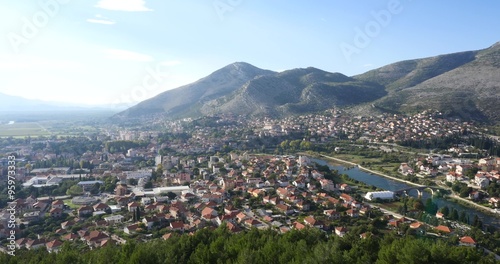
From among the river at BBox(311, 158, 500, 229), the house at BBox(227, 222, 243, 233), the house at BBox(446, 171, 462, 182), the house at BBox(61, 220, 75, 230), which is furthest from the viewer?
the house at BBox(446, 171, 462, 182)

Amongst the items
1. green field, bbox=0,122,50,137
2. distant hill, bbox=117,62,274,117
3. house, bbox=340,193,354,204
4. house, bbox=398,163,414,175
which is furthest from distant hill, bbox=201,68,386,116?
house, bbox=340,193,354,204

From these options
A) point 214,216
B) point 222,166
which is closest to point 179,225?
point 214,216

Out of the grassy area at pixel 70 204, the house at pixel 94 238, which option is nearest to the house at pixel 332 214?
the house at pixel 94 238

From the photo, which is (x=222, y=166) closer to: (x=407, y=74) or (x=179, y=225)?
(x=179, y=225)

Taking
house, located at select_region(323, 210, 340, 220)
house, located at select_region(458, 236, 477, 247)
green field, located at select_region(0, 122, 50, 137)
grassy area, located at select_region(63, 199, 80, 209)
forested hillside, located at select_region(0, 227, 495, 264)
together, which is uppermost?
forested hillside, located at select_region(0, 227, 495, 264)

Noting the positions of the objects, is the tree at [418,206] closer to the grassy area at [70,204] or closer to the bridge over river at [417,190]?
the bridge over river at [417,190]

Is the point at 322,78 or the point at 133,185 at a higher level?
the point at 322,78

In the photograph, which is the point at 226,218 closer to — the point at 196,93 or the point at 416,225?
the point at 416,225

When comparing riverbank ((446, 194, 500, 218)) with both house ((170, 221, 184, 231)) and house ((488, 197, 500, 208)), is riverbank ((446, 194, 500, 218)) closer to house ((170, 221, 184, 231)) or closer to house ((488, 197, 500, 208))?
house ((488, 197, 500, 208))
